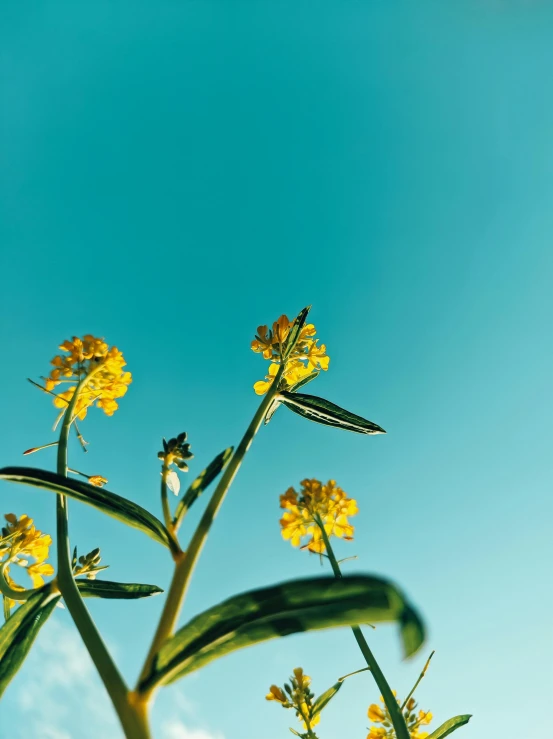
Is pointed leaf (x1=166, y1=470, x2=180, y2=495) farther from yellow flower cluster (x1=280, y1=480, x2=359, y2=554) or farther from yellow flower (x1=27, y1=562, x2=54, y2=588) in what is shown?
yellow flower cluster (x1=280, y1=480, x2=359, y2=554)

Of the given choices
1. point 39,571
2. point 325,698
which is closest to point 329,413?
point 39,571

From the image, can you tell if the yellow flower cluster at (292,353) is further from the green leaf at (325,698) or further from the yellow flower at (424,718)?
the yellow flower at (424,718)

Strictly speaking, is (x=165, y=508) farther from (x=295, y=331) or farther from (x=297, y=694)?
(x=297, y=694)

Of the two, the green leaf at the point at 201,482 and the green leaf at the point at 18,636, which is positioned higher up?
the green leaf at the point at 201,482

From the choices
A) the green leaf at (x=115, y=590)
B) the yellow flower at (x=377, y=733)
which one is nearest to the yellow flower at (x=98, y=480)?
the green leaf at (x=115, y=590)

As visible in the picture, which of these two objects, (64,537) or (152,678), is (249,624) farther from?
(64,537)

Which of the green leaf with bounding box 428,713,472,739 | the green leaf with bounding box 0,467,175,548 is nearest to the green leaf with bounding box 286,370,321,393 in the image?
the green leaf with bounding box 0,467,175,548

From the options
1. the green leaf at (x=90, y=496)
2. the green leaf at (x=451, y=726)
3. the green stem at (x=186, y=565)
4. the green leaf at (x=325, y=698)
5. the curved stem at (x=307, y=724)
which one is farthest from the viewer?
the green leaf at (x=325, y=698)

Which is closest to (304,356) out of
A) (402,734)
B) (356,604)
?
(356,604)
